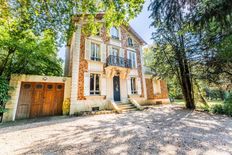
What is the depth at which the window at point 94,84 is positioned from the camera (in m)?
9.88

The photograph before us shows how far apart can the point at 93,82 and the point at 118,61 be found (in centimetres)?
306

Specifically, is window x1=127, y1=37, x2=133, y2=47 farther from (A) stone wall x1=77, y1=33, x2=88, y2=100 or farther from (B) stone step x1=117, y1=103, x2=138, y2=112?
(B) stone step x1=117, y1=103, x2=138, y2=112

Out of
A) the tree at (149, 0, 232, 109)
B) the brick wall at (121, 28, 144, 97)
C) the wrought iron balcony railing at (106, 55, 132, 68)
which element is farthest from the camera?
the brick wall at (121, 28, 144, 97)

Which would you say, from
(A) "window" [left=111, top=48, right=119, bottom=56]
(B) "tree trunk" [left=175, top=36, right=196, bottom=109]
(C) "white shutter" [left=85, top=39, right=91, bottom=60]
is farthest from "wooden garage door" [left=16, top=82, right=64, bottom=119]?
(B) "tree trunk" [left=175, top=36, right=196, bottom=109]

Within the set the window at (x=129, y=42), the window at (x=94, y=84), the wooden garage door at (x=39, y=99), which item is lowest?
the wooden garage door at (x=39, y=99)

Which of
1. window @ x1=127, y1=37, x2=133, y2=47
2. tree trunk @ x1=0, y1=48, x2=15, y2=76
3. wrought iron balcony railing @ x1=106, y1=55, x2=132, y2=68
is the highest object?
window @ x1=127, y1=37, x2=133, y2=47

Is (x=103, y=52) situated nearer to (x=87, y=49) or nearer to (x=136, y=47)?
(x=87, y=49)

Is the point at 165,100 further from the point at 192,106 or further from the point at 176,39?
the point at 176,39

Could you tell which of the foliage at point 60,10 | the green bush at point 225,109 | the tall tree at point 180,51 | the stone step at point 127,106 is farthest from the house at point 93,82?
the green bush at point 225,109

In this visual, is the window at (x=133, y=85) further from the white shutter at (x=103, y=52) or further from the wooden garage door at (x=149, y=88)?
the white shutter at (x=103, y=52)

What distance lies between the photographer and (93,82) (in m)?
10.0

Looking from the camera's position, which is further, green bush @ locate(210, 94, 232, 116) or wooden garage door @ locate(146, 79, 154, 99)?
wooden garage door @ locate(146, 79, 154, 99)

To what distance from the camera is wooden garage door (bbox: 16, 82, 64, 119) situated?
753 cm

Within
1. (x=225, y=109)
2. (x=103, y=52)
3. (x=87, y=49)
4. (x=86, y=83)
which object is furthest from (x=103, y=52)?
(x=225, y=109)
